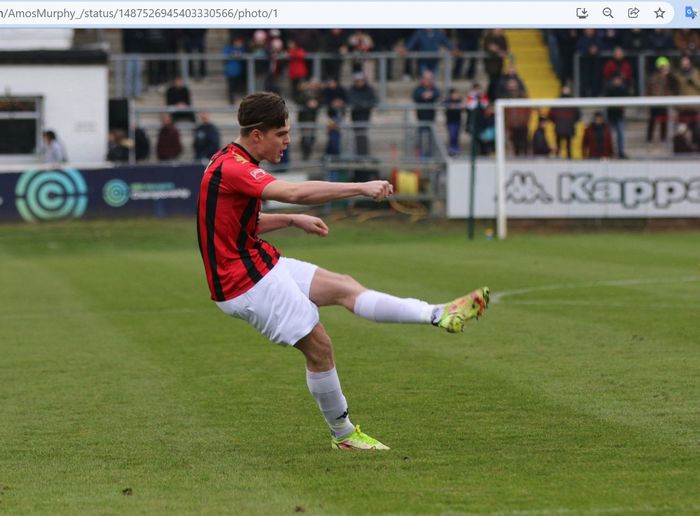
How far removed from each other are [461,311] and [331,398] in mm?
1135

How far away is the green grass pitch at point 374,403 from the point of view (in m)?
6.73

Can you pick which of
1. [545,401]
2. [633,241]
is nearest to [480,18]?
[545,401]

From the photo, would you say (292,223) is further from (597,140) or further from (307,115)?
(307,115)

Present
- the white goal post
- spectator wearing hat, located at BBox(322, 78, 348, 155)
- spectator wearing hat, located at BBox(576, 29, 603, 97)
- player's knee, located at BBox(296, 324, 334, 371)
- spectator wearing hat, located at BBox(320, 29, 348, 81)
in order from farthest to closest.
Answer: spectator wearing hat, located at BBox(320, 29, 348, 81), spectator wearing hat, located at BBox(576, 29, 603, 97), spectator wearing hat, located at BBox(322, 78, 348, 155), the white goal post, player's knee, located at BBox(296, 324, 334, 371)

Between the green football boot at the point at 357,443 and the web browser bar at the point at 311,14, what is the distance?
2.41m

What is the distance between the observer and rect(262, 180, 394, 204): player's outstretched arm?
22.7 ft

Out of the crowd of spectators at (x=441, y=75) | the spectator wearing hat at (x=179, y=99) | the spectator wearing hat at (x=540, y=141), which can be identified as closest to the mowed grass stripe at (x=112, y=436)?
the spectator wearing hat at (x=540, y=141)

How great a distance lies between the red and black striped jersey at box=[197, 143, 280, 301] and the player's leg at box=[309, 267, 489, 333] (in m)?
0.32

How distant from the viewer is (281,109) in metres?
7.48

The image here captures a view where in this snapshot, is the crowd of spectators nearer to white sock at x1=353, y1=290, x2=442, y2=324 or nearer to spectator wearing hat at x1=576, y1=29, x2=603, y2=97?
spectator wearing hat at x1=576, y1=29, x2=603, y2=97

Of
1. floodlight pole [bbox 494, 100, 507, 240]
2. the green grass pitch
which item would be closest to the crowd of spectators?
floodlight pole [bbox 494, 100, 507, 240]

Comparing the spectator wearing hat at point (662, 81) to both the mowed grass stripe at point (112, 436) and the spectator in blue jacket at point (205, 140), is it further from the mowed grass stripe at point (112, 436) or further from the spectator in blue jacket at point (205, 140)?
the mowed grass stripe at point (112, 436)

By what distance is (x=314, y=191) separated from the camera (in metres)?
7.07

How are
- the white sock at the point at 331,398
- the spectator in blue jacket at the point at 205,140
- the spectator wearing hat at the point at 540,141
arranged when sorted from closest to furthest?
the white sock at the point at 331,398 < the spectator wearing hat at the point at 540,141 < the spectator in blue jacket at the point at 205,140
